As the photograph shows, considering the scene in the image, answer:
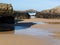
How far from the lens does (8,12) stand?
754 inches

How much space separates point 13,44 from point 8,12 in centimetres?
935

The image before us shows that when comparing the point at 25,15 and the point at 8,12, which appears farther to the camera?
the point at 25,15

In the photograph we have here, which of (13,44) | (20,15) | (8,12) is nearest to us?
(13,44)

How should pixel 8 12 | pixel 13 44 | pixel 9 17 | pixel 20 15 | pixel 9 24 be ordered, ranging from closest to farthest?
pixel 13 44
pixel 8 12
pixel 9 17
pixel 9 24
pixel 20 15

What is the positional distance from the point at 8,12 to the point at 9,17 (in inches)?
58.6

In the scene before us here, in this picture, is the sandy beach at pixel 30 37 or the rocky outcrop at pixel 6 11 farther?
the rocky outcrop at pixel 6 11

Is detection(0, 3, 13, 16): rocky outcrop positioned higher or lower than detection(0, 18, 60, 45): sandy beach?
higher

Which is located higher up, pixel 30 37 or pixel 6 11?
pixel 6 11

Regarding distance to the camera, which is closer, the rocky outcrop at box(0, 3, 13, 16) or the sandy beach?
the sandy beach

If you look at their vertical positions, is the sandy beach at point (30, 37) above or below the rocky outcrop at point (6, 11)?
below

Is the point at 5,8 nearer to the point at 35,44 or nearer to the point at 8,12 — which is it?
the point at 8,12

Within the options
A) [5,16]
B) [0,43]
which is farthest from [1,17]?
[0,43]

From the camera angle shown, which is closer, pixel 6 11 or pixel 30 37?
pixel 30 37

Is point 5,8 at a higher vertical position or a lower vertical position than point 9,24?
higher
